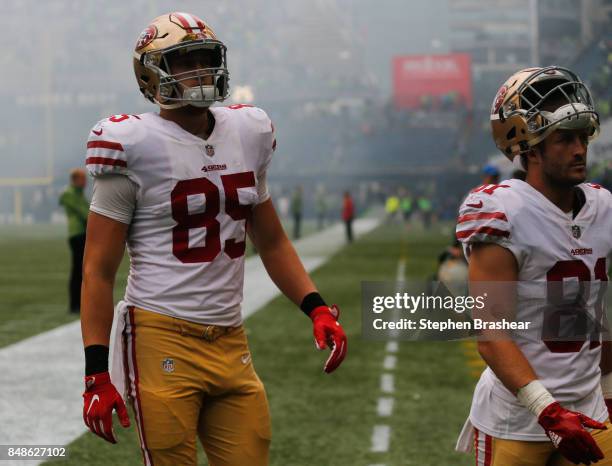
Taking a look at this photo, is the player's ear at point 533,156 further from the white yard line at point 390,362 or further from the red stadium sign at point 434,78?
the red stadium sign at point 434,78

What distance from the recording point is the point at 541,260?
2.89 meters

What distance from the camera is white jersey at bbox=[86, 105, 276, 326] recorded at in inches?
123

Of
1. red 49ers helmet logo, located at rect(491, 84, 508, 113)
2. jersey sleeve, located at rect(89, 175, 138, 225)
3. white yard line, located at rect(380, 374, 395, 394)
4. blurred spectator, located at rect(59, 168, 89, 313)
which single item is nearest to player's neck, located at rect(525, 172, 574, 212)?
red 49ers helmet logo, located at rect(491, 84, 508, 113)

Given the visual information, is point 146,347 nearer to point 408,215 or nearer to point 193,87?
point 193,87

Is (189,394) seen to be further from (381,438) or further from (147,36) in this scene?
(381,438)

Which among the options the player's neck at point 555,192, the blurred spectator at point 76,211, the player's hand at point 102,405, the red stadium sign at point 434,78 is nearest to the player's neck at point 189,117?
the player's hand at point 102,405

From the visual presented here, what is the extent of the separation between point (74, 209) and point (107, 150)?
9.04m

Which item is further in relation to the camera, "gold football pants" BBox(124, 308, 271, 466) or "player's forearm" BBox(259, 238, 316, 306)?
"player's forearm" BBox(259, 238, 316, 306)

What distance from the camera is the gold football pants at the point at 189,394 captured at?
3.09 metres

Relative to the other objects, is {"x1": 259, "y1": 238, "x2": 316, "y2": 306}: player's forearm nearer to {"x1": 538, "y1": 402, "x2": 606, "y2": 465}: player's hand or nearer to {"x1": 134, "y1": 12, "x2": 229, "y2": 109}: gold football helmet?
{"x1": 134, "y1": 12, "x2": 229, "y2": 109}: gold football helmet

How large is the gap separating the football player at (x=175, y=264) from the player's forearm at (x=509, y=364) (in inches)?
21.9

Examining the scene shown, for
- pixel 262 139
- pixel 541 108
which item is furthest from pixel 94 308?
pixel 541 108

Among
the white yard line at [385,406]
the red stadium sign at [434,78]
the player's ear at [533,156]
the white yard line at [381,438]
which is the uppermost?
the player's ear at [533,156]

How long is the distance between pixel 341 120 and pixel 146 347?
7824 cm
